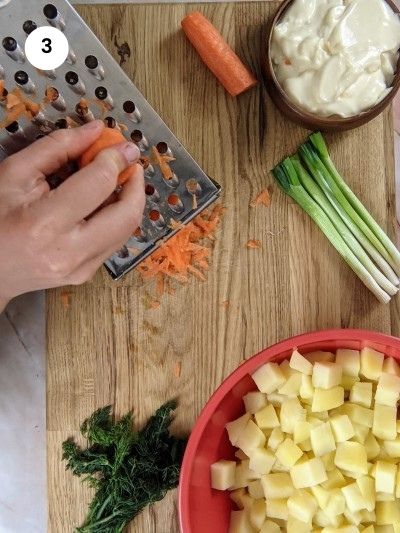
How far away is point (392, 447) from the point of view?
153 cm

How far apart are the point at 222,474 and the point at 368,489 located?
313mm

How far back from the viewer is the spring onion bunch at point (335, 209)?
5.35ft

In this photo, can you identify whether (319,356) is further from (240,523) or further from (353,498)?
(240,523)

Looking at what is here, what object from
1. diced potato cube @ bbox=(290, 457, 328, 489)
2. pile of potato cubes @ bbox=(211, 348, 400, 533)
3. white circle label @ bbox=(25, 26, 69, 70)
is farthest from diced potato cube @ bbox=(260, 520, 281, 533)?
white circle label @ bbox=(25, 26, 69, 70)

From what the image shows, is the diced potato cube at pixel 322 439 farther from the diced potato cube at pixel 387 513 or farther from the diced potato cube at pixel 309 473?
the diced potato cube at pixel 387 513

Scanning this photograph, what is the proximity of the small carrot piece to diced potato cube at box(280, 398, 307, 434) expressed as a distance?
60cm

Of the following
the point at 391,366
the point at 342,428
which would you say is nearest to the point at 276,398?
the point at 342,428

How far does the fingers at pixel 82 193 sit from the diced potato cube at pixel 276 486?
700mm

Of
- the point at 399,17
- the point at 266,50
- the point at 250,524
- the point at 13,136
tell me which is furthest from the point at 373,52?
the point at 250,524

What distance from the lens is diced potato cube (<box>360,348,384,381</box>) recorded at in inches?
60.5

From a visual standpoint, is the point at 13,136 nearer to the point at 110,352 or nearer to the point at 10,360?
the point at 110,352

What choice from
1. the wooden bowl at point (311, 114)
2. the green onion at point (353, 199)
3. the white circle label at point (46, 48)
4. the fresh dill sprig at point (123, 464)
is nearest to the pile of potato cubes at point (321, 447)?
the fresh dill sprig at point (123, 464)

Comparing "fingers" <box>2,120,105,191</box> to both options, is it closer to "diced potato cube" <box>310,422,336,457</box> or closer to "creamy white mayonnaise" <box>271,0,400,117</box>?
"creamy white mayonnaise" <box>271,0,400,117</box>

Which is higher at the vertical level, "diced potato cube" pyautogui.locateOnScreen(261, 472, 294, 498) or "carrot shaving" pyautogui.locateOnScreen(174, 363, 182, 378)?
"carrot shaving" pyautogui.locateOnScreen(174, 363, 182, 378)
